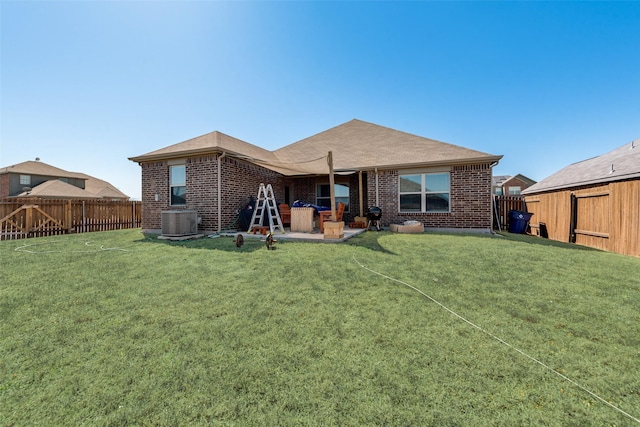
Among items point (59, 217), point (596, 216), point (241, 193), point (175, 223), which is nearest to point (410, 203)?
point (596, 216)

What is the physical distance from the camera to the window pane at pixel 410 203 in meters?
10.3

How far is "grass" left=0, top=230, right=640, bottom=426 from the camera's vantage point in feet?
5.31

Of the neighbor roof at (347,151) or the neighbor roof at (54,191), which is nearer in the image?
the neighbor roof at (347,151)

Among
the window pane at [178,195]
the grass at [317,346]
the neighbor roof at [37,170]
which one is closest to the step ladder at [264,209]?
the window pane at [178,195]

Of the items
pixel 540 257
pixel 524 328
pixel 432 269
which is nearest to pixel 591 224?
pixel 540 257

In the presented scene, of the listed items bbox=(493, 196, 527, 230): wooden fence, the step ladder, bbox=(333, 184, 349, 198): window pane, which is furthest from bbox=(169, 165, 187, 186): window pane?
bbox=(493, 196, 527, 230): wooden fence

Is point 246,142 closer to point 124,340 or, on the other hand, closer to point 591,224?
point 124,340

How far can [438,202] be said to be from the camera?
10.1 meters

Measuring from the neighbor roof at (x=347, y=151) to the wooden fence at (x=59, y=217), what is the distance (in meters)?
4.20

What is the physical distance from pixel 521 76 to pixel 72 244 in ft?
62.0

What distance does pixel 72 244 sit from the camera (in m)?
7.43

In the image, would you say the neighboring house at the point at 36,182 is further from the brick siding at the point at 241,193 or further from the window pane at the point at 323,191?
the window pane at the point at 323,191

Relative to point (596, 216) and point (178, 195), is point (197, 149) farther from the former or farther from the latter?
point (596, 216)

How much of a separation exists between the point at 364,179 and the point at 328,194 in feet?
6.87
